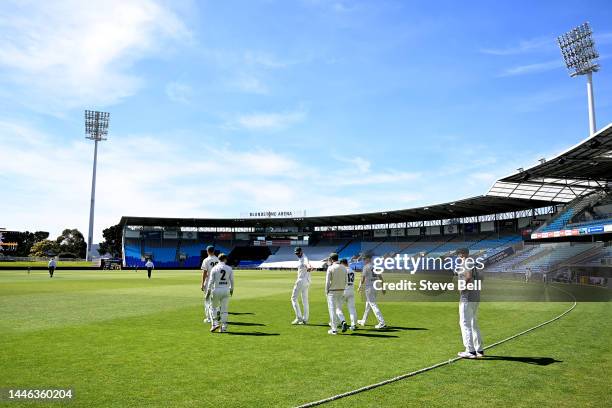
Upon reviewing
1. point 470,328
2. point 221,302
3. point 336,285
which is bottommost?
point 470,328

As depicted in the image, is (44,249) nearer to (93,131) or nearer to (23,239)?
(23,239)

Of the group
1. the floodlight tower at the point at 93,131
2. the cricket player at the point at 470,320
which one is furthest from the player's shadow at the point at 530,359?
the floodlight tower at the point at 93,131

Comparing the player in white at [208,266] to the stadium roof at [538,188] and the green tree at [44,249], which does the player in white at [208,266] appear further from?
the green tree at [44,249]

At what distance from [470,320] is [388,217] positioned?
7178 centimetres

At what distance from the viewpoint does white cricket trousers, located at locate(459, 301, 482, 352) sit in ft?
27.8

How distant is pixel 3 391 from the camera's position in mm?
6133

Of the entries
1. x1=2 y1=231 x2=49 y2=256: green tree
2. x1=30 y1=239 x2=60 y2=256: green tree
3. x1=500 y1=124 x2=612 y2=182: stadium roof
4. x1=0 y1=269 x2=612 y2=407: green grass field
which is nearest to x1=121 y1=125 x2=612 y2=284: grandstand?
x1=500 y1=124 x2=612 y2=182: stadium roof

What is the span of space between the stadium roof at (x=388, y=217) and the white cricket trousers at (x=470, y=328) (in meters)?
47.8

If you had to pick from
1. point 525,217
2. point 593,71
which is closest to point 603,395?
point 593,71

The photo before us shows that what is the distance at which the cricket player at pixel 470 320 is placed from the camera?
848 centimetres

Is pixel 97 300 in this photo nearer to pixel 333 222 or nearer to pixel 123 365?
pixel 123 365

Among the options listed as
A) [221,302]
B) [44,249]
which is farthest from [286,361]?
[44,249]

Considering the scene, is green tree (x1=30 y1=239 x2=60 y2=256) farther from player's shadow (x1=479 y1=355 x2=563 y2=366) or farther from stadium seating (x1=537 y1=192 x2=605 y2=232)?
player's shadow (x1=479 y1=355 x2=563 y2=366)

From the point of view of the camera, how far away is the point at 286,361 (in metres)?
8.12
